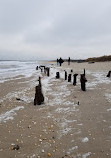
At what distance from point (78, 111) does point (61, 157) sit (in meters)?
3.05

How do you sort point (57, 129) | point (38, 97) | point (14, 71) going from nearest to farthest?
1. point (57, 129)
2. point (38, 97)
3. point (14, 71)

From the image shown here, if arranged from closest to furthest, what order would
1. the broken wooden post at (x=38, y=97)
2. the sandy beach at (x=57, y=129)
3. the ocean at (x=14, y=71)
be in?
the sandy beach at (x=57, y=129), the broken wooden post at (x=38, y=97), the ocean at (x=14, y=71)

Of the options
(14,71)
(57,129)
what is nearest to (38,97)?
(57,129)

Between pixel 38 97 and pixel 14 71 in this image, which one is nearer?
pixel 38 97

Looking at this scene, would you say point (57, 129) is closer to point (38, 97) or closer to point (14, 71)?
point (38, 97)

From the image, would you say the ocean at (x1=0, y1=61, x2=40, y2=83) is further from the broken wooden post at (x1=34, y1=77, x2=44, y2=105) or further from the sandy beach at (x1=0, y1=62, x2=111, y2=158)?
the sandy beach at (x1=0, y1=62, x2=111, y2=158)

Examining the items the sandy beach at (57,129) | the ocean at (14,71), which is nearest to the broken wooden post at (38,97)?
the sandy beach at (57,129)

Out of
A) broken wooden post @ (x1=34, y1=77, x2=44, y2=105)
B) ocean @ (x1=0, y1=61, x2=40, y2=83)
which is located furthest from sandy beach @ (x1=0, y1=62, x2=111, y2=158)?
ocean @ (x1=0, y1=61, x2=40, y2=83)

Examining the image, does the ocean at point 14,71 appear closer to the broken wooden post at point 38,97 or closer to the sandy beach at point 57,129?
the broken wooden post at point 38,97

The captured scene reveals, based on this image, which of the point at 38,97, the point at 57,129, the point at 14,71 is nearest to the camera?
the point at 57,129

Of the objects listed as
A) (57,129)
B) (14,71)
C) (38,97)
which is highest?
(38,97)

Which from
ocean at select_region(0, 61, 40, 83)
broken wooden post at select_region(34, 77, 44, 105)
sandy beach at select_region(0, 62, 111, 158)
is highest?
broken wooden post at select_region(34, 77, 44, 105)

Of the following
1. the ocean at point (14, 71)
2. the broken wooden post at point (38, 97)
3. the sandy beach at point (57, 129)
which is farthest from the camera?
the ocean at point (14, 71)

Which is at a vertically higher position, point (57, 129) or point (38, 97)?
point (38, 97)
